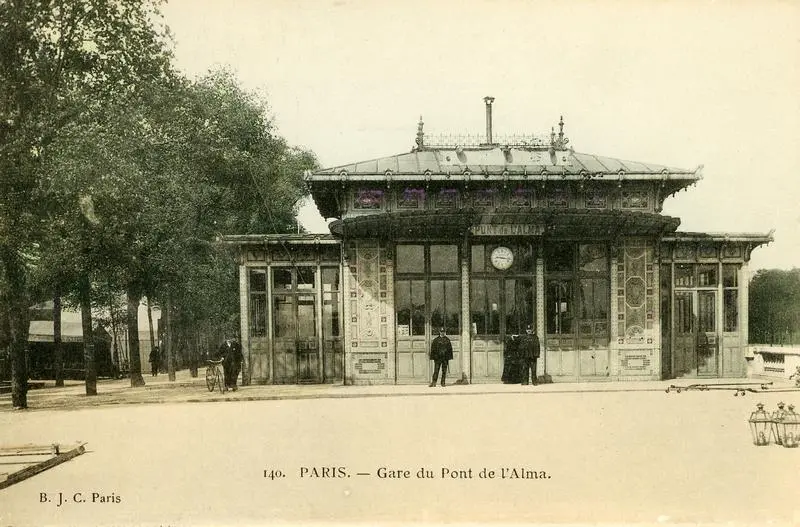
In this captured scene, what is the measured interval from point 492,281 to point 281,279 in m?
5.02

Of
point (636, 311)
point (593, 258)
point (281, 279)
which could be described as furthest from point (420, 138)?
point (636, 311)

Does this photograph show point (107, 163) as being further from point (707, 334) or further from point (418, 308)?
point (707, 334)

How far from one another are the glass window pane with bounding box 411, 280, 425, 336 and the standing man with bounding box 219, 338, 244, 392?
417 centimetres

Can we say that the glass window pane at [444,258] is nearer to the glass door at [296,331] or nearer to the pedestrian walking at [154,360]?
the glass door at [296,331]

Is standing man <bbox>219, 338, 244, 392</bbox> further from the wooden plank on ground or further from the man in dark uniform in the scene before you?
the man in dark uniform

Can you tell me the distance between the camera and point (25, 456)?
389 inches

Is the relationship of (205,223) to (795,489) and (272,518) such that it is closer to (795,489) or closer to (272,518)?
(272,518)

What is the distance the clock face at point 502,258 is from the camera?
17.0 m

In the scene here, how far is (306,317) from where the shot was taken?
58.0ft

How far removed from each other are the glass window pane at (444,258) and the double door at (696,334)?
5514 millimetres

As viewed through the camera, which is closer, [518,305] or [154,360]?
[518,305]

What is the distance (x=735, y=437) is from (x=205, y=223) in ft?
56.8

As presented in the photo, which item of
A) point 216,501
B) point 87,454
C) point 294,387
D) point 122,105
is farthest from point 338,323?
point 216,501

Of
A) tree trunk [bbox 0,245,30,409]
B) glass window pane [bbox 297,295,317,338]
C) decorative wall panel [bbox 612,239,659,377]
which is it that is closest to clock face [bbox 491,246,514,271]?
decorative wall panel [bbox 612,239,659,377]
